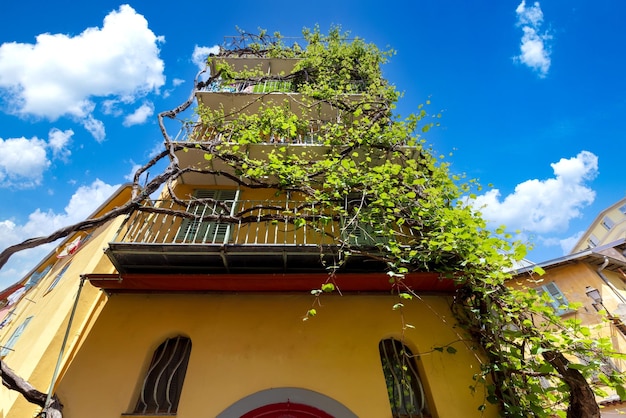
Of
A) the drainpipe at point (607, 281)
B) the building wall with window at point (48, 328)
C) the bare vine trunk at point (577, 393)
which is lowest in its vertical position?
the bare vine trunk at point (577, 393)

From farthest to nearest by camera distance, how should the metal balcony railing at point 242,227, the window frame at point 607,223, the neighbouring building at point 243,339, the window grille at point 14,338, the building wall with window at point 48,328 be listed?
the window frame at point 607,223, the window grille at point 14,338, the metal balcony railing at point 242,227, the building wall with window at point 48,328, the neighbouring building at point 243,339

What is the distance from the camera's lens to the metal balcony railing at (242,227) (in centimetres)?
571

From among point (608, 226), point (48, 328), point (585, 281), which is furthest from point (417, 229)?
point (608, 226)

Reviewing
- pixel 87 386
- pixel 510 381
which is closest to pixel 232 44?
Result: pixel 87 386

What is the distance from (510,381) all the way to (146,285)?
646 cm

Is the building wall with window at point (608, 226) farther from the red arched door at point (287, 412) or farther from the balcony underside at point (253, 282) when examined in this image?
the red arched door at point (287, 412)

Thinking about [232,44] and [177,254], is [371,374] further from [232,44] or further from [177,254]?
[232,44]

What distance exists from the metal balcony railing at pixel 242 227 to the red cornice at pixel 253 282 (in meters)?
0.65

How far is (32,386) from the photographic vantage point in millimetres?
4594

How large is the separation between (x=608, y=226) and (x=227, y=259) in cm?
5742

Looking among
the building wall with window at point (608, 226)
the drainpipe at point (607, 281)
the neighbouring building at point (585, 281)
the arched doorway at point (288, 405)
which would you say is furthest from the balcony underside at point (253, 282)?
the building wall with window at point (608, 226)

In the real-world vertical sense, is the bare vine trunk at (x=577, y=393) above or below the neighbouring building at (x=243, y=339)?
below

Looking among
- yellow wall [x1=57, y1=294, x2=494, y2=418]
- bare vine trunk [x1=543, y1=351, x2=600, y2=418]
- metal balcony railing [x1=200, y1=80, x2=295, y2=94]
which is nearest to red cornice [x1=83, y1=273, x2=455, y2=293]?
yellow wall [x1=57, y1=294, x2=494, y2=418]

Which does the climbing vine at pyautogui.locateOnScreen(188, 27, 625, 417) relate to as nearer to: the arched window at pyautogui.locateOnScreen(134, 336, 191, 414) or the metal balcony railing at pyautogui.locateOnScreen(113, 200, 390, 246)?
the metal balcony railing at pyautogui.locateOnScreen(113, 200, 390, 246)
